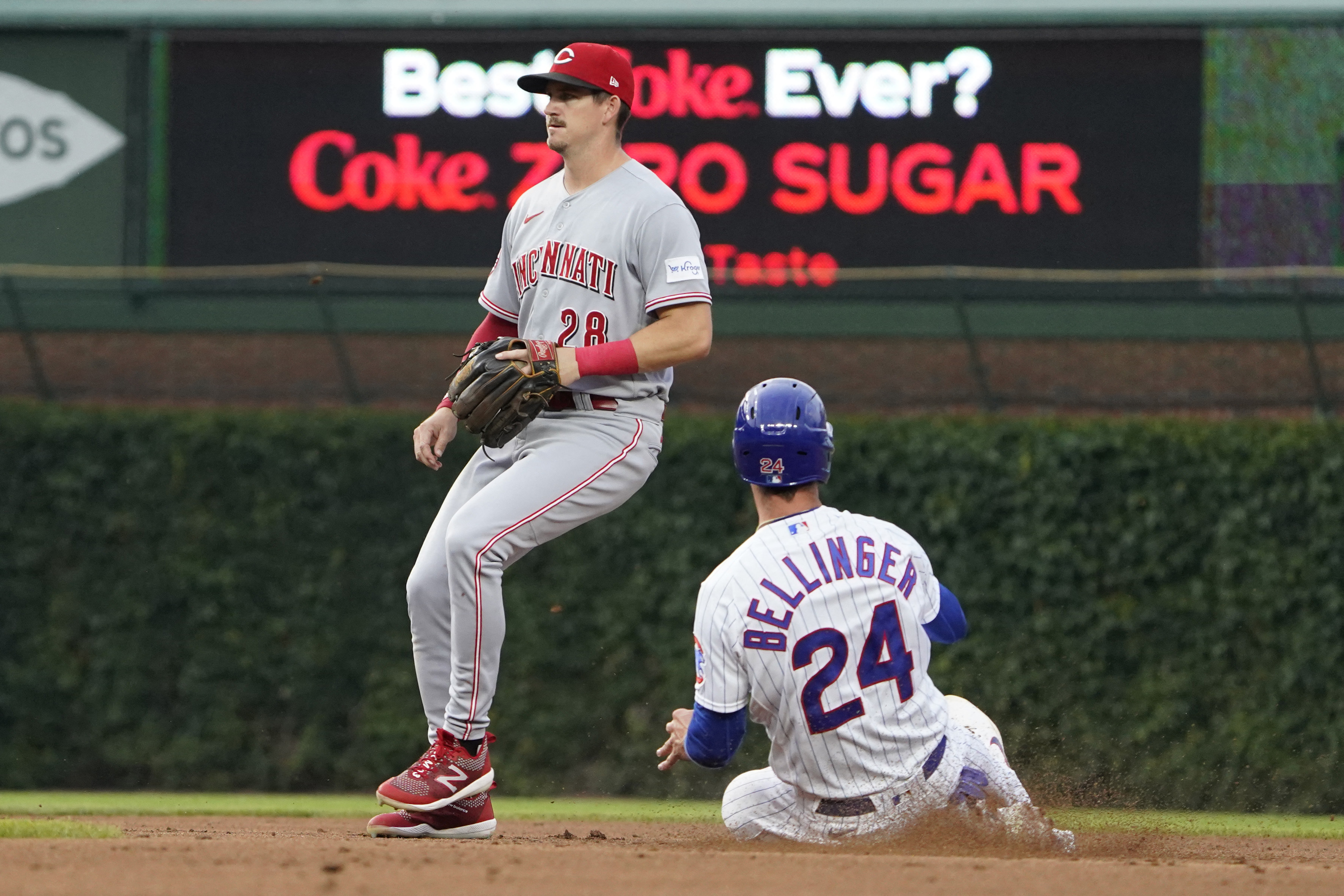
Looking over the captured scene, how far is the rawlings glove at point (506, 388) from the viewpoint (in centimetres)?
407

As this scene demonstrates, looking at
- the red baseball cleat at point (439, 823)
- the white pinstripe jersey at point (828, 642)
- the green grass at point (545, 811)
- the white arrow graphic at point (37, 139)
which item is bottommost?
the green grass at point (545, 811)

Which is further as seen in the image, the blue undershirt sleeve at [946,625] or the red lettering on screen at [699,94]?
the red lettering on screen at [699,94]

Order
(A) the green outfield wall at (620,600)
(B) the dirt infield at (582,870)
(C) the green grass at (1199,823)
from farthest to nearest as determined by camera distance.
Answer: (A) the green outfield wall at (620,600), (C) the green grass at (1199,823), (B) the dirt infield at (582,870)

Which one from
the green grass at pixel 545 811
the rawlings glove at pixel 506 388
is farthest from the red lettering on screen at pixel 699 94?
the rawlings glove at pixel 506 388

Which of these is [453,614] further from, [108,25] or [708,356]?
[108,25]

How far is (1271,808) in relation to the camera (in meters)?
7.63

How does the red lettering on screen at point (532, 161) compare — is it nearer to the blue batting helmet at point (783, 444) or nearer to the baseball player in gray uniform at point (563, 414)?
the baseball player in gray uniform at point (563, 414)

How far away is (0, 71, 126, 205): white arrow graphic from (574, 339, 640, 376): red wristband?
7075 mm

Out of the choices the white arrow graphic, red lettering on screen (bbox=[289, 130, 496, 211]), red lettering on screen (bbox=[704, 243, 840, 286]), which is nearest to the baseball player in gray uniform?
red lettering on screen (bbox=[704, 243, 840, 286])

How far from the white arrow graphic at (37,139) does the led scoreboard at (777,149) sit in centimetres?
122

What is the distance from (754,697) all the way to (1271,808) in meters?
4.71

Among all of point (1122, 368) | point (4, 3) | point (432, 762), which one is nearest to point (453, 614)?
point (432, 762)

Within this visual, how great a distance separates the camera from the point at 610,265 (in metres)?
4.21

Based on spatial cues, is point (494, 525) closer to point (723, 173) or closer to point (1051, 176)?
point (723, 173)
